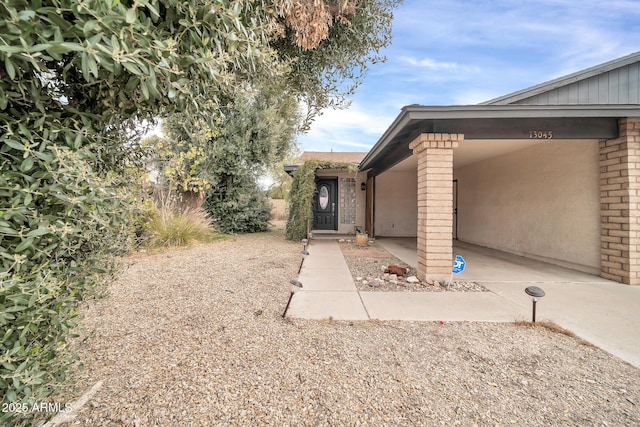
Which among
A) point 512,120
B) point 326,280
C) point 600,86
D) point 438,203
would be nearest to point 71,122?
point 326,280

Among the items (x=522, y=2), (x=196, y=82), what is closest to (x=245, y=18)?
(x=196, y=82)

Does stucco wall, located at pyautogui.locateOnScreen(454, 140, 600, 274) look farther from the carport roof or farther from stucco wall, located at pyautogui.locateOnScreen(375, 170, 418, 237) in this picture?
stucco wall, located at pyautogui.locateOnScreen(375, 170, 418, 237)

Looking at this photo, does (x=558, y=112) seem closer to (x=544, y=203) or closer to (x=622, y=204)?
(x=622, y=204)

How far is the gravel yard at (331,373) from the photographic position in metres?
1.67

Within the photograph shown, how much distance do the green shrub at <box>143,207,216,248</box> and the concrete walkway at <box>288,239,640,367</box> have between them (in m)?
4.24

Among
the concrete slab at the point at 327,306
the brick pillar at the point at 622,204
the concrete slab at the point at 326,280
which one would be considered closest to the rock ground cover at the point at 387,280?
the concrete slab at the point at 326,280

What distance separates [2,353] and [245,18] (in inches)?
69.2

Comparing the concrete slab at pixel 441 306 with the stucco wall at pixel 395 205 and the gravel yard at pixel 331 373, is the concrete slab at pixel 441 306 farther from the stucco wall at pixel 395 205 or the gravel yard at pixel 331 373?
the stucco wall at pixel 395 205

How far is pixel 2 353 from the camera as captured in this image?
978 mm

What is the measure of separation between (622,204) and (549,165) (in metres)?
1.83

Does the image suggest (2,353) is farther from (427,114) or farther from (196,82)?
(427,114)

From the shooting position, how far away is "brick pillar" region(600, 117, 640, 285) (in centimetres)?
437

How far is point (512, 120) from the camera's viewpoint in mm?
4578

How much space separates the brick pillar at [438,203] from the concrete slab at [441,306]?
544 mm
